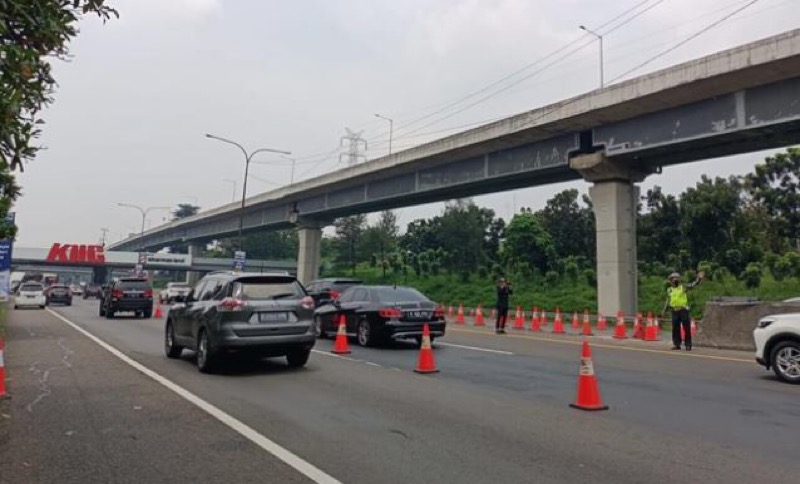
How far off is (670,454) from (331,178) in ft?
118

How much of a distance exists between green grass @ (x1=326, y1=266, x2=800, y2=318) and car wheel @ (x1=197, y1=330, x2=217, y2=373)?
65.4ft

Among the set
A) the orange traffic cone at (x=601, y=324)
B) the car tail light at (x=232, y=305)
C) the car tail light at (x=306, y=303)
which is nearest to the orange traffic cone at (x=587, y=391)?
the car tail light at (x=306, y=303)

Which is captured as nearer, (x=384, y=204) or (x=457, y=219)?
(x=384, y=204)

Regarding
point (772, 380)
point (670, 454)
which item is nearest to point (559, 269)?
point (772, 380)

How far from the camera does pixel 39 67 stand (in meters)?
5.80

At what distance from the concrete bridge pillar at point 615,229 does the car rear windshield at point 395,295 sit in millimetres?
11632

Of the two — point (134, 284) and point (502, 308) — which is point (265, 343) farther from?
point (134, 284)

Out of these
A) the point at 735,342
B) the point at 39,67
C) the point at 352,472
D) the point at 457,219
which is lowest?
the point at 352,472

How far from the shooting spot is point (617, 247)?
24.1 meters

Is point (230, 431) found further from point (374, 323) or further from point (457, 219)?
point (457, 219)

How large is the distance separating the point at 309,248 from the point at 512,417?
42.6 meters

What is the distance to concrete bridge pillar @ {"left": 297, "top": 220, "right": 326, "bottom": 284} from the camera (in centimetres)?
4841

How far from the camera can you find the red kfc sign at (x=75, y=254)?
8162cm

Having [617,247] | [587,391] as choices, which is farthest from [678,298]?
[617,247]
